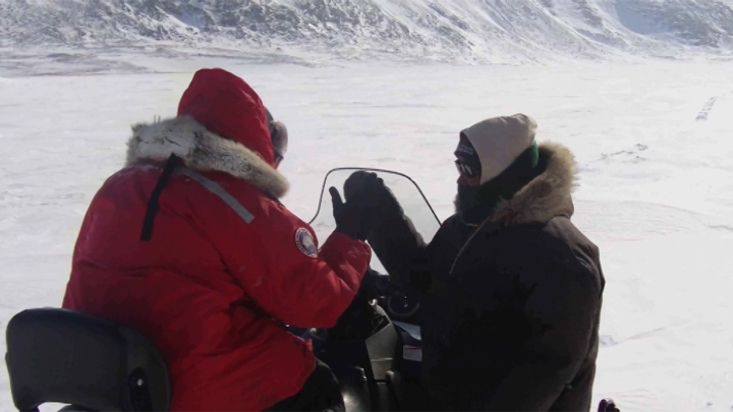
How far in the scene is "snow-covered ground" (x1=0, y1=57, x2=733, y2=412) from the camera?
3.77 meters

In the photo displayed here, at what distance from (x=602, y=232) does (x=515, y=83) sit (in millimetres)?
22889

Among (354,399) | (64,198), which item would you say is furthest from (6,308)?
(64,198)

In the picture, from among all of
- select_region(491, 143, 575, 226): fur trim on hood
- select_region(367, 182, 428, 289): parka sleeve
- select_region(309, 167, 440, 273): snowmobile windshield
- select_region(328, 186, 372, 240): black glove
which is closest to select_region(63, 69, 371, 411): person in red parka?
select_region(328, 186, 372, 240): black glove

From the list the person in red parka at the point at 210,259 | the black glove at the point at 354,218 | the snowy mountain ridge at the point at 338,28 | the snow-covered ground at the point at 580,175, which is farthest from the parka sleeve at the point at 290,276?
the snowy mountain ridge at the point at 338,28

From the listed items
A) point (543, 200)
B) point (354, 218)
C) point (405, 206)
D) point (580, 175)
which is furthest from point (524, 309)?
point (580, 175)

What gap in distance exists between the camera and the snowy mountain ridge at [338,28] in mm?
48188

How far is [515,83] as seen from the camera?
2822 cm

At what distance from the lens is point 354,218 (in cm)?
183

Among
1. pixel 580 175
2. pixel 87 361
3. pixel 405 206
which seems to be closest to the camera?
pixel 87 361

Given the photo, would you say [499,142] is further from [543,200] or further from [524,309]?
[524,309]

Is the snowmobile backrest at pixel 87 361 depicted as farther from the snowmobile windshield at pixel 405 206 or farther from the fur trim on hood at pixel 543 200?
the snowmobile windshield at pixel 405 206

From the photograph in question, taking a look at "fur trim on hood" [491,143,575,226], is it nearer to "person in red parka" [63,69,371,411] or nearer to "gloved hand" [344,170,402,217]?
"person in red parka" [63,69,371,411]

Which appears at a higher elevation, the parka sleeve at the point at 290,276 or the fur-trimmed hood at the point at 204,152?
the fur-trimmed hood at the point at 204,152

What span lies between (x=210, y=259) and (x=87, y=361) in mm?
298
